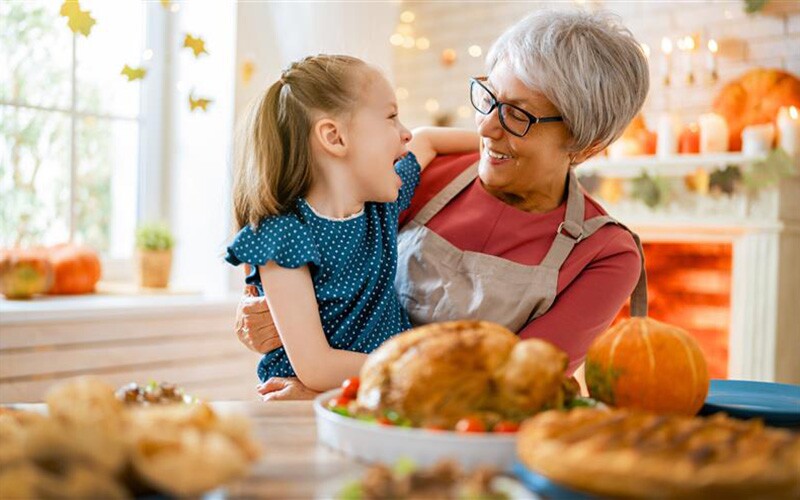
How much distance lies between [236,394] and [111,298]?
68 centimetres

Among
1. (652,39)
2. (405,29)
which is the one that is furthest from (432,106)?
(652,39)

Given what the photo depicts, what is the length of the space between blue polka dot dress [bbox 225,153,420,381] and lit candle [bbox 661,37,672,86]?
297 centimetres

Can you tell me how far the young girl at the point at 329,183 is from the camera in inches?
64.7

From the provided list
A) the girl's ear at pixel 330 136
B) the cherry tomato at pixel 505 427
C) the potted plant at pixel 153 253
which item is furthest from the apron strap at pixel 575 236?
the potted plant at pixel 153 253

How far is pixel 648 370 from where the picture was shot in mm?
1069

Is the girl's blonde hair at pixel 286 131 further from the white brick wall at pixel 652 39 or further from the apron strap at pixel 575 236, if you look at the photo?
the white brick wall at pixel 652 39

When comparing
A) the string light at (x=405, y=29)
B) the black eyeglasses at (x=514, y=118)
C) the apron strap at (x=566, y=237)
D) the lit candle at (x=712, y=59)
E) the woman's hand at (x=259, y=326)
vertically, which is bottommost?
the woman's hand at (x=259, y=326)

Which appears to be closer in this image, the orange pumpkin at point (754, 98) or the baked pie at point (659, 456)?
the baked pie at point (659, 456)

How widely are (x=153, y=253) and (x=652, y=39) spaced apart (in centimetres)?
285

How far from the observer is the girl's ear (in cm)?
168

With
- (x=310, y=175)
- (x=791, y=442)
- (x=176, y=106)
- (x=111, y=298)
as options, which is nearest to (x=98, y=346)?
(x=111, y=298)

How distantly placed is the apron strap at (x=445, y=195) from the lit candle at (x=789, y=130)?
2.43 meters

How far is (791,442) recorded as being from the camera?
746mm

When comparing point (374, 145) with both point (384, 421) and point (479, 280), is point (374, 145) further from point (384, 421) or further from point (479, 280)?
point (384, 421)
